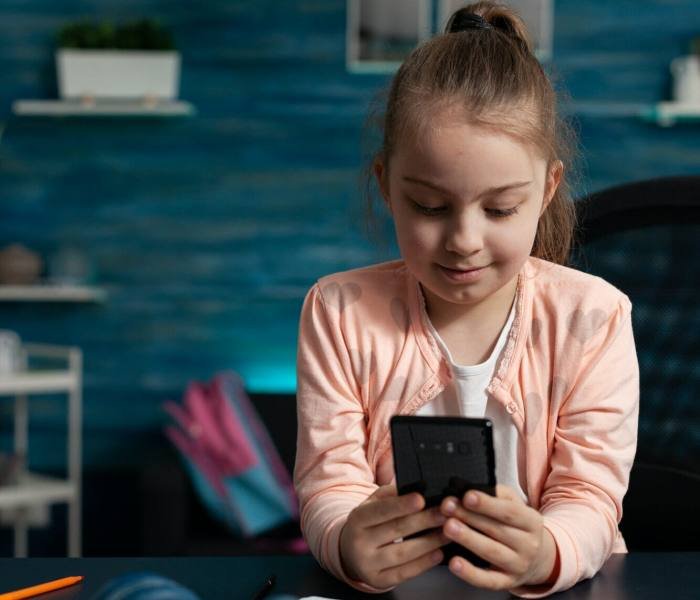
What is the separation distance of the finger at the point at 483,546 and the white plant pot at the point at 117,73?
279 centimetres

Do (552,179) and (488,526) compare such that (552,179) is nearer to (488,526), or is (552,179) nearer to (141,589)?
(488,526)

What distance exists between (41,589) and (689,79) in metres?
2.99

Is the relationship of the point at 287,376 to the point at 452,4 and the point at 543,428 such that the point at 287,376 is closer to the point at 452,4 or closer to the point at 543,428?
the point at 452,4

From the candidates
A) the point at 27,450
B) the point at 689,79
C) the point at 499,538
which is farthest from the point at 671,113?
the point at 499,538

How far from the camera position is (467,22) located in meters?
1.03

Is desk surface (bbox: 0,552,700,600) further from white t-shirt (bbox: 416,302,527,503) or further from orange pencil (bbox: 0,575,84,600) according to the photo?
white t-shirt (bbox: 416,302,527,503)

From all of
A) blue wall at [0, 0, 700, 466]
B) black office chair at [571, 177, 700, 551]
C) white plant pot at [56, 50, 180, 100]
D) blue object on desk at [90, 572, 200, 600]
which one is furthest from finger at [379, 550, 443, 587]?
white plant pot at [56, 50, 180, 100]

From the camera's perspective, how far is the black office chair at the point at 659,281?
1203 mm

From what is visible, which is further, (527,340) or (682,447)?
(682,447)

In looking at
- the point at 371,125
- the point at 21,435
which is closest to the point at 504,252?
the point at 371,125

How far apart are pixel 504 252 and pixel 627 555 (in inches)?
10.4

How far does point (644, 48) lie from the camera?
3.44m

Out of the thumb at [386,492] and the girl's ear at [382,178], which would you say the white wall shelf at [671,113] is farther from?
the thumb at [386,492]

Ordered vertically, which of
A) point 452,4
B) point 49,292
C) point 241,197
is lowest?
point 49,292
